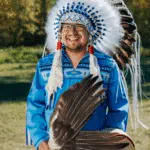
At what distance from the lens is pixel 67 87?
254 centimetres

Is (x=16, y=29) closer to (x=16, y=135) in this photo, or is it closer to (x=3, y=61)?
(x=3, y=61)

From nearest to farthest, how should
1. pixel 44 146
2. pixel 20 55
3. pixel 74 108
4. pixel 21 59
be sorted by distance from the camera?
pixel 74 108, pixel 44 146, pixel 21 59, pixel 20 55

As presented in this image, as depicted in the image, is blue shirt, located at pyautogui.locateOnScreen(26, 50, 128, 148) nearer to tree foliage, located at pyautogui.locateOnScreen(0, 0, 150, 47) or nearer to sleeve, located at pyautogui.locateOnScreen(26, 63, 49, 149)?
sleeve, located at pyautogui.locateOnScreen(26, 63, 49, 149)

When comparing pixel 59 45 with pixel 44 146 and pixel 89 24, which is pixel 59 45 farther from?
pixel 44 146

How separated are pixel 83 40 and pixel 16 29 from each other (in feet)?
54.0

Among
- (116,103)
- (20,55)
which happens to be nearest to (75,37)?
(116,103)

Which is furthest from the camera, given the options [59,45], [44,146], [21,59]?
[21,59]

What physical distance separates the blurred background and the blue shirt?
3.23 m

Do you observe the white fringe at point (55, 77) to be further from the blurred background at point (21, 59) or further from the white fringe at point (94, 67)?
the blurred background at point (21, 59)

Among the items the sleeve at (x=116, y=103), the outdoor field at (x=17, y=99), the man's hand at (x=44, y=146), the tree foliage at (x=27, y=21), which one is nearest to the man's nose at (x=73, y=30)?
the sleeve at (x=116, y=103)

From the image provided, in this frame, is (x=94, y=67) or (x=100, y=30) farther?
(x=100, y=30)

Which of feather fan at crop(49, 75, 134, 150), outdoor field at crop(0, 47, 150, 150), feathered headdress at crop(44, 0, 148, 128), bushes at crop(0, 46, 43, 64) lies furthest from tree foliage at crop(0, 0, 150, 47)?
feather fan at crop(49, 75, 134, 150)

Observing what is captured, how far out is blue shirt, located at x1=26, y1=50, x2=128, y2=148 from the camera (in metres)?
2.54

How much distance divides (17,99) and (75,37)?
6316 mm
